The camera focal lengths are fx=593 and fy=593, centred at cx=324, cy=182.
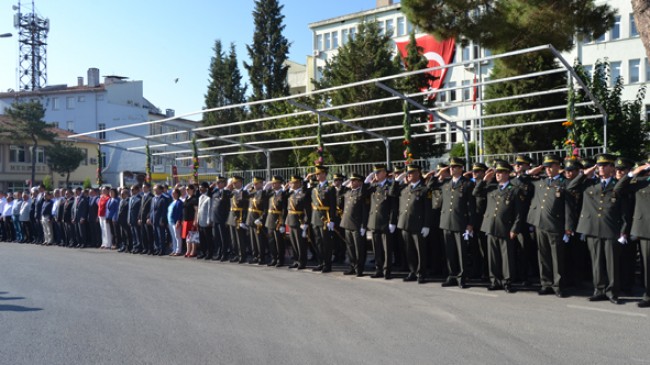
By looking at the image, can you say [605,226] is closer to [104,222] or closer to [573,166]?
[573,166]

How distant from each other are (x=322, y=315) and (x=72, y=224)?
13318 millimetres

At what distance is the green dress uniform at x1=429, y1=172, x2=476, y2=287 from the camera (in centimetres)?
897

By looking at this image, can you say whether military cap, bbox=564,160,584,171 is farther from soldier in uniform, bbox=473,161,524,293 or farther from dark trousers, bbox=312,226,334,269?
dark trousers, bbox=312,226,334,269

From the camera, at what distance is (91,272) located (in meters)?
11.1

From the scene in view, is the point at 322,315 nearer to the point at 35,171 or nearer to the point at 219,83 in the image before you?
the point at 219,83

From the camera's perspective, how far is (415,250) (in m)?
9.81

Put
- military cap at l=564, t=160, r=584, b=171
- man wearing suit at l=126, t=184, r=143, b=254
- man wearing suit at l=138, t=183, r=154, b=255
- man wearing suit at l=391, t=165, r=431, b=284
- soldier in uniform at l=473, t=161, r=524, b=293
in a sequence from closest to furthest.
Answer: military cap at l=564, t=160, r=584, b=171
soldier in uniform at l=473, t=161, r=524, b=293
man wearing suit at l=391, t=165, r=431, b=284
man wearing suit at l=138, t=183, r=154, b=255
man wearing suit at l=126, t=184, r=143, b=254

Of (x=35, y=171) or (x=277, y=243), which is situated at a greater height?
(x=35, y=171)

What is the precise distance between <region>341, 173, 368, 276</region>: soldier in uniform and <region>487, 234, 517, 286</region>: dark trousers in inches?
94.7

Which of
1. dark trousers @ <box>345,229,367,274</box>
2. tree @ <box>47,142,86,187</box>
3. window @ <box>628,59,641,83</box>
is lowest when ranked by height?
dark trousers @ <box>345,229,367,274</box>

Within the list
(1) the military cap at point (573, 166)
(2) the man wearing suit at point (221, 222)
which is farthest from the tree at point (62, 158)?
(1) the military cap at point (573, 166)

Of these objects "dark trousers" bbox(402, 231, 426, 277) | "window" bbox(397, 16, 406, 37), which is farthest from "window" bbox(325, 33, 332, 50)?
"dark trousers" bbox(402, 231, 426, 277)

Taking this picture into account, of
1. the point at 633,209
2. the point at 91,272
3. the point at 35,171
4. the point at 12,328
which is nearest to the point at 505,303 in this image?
the point at 633,209

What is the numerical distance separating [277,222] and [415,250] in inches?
123
